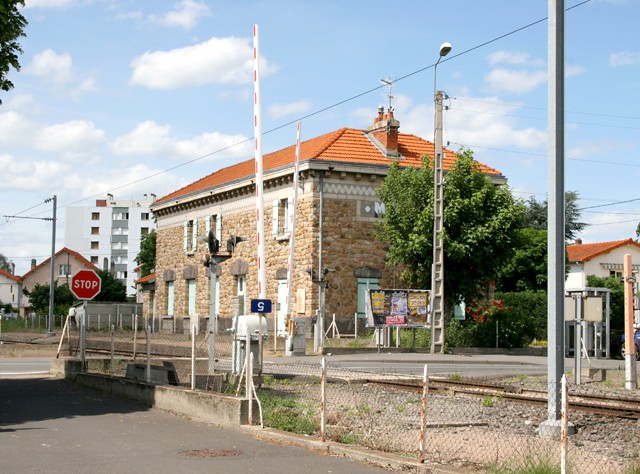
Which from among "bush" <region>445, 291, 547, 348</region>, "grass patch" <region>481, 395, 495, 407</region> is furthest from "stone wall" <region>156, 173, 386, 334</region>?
"grass patch" <region>481, 395, 495, 407</region>

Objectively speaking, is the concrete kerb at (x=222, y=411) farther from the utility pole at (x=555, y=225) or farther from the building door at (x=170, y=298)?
the building door at (x=170, y=298)

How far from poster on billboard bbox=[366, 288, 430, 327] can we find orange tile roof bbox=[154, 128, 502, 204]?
791 cm

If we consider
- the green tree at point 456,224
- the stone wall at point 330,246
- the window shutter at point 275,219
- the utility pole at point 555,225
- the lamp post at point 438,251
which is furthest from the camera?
the window shutter at point 275,219

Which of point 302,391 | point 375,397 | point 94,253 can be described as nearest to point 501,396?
point 375,397

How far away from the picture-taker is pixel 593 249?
239ft

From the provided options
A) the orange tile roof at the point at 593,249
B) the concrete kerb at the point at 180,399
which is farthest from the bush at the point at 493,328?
the orange tile roof at the point at 593,249

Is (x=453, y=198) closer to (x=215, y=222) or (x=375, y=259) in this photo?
(x=375, y=259)

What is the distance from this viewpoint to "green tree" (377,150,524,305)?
1462 inches

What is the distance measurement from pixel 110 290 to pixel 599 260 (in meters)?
54.4

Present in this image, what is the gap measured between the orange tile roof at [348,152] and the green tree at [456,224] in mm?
2600

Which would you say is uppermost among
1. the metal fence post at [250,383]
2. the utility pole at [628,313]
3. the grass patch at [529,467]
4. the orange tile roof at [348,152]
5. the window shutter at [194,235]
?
the orange tile roof at [348,152]

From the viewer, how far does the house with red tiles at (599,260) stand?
70625 millimetres

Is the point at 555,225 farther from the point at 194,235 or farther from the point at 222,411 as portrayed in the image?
the point at 194,235

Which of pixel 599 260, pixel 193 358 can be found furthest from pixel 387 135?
pixel 599 260
